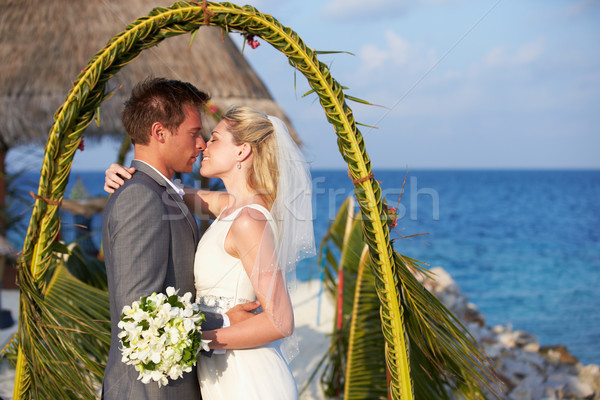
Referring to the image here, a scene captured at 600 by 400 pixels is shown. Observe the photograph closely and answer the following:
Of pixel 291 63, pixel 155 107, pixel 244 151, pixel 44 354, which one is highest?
pixel 291 63

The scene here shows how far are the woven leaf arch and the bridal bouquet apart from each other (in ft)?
2.22

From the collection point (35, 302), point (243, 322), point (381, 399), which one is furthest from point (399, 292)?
point (381, 399)

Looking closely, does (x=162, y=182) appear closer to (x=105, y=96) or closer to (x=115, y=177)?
(x=115, y=177)

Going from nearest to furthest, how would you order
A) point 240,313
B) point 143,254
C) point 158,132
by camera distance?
point 143,254, point 240,313, point 158,132

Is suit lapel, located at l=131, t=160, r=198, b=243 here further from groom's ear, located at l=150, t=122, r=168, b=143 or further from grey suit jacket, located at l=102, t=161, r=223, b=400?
groom's ear, located at l=150, t=122, r=168, b=143

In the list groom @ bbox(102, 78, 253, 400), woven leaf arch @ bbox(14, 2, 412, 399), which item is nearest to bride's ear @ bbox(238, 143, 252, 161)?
groom @ bbox(102, 78, 253, 400)

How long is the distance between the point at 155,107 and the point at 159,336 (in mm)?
1035

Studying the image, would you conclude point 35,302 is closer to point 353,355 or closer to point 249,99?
point 353,355

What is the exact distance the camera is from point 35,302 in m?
2.29

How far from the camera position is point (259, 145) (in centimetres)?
240

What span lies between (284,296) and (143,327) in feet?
1.90

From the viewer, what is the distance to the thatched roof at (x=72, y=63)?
649cm

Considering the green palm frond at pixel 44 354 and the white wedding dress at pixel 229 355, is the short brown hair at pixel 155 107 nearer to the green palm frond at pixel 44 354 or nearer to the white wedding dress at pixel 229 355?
the white wedding dress at pixel 229 355

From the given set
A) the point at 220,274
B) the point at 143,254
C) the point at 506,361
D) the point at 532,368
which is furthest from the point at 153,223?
the point at 532,368
